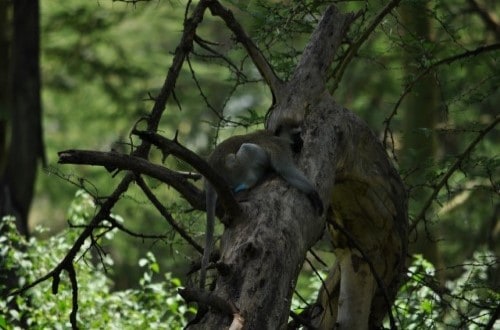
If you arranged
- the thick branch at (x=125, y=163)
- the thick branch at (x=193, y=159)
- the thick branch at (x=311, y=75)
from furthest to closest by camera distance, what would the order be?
1. the thick branch at (x=311, y=75)
2. the thick branch at (x=193, y=159)
3. the thick branch at (x=125, y=163)

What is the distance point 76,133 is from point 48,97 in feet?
3.98

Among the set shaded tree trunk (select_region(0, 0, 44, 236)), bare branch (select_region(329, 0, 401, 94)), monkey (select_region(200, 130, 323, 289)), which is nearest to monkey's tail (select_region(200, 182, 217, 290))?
monkey (select_region(200, 130, 323, 289))

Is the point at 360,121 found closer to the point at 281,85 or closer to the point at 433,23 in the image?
the point at 281,85

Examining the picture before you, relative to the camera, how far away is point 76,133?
16.8m

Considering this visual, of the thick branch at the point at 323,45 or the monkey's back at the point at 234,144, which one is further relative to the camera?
the monkey's back at the point at 234,144

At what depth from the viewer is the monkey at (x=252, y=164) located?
455cm

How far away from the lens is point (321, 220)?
4.50 meters

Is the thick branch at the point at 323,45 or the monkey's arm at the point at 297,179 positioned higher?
the thick branch at the point at 323,45

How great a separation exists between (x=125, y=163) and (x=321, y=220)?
1.22m

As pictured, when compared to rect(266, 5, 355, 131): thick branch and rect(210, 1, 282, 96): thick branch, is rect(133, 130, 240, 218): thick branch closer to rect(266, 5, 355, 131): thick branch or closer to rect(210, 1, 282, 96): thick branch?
rect(266, 5, 355, 131): thick branch

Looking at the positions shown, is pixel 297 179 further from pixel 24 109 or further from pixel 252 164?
pixel 24 109

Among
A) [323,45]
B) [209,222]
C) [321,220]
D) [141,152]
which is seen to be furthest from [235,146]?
[321,220]

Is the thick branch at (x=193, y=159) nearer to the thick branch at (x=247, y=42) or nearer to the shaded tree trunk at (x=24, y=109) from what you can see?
the thick branch at (x=247, y=42)

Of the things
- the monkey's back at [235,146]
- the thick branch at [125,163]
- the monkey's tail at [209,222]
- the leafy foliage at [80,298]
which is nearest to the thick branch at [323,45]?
the monkey's back at [235,146]
